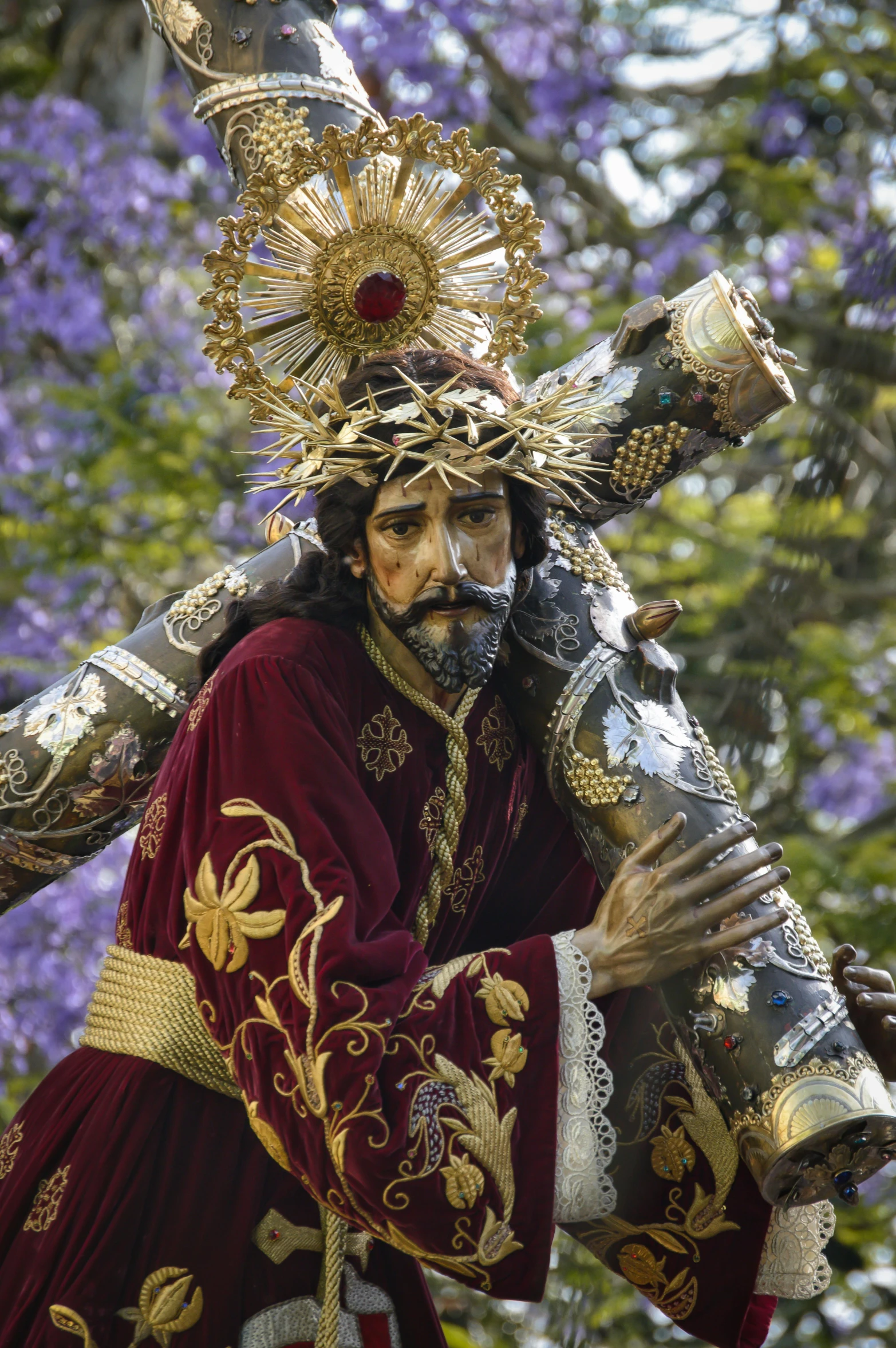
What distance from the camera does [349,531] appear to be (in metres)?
3.08

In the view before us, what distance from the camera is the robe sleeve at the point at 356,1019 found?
2570 mm

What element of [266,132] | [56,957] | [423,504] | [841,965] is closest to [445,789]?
[423,504]

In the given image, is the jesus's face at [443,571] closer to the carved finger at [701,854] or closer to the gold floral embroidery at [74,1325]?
the carved finger at [701,854]

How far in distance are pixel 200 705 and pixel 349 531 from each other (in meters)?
0.45

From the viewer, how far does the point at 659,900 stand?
276 centimetres

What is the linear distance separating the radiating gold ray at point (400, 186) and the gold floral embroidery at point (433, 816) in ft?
3.76

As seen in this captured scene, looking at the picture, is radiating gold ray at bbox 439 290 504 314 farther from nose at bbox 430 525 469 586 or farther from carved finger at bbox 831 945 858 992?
carved finger at bbox 831 945 858 992

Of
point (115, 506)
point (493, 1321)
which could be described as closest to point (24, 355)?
point (115, 506)

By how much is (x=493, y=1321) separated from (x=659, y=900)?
4525 mm

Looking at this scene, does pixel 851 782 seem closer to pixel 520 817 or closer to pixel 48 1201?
pixel 520 817

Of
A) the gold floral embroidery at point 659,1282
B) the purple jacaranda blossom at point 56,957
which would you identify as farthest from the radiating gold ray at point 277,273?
the purple jacaranda blossom at point 56,957

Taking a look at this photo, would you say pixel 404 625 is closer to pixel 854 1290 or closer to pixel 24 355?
pixel 854 1290

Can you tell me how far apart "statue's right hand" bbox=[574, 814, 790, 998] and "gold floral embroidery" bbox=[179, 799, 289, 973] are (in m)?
0.55

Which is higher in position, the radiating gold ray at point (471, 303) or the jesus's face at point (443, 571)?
the radiating gold ray at point (471, 303)
